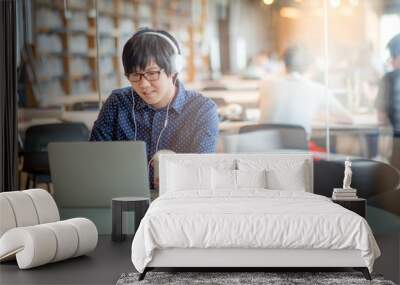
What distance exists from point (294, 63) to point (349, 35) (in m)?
0.65

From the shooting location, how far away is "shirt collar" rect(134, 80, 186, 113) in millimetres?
8430

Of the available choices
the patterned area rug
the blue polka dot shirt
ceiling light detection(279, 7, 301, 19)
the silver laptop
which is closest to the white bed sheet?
the patterned area rug

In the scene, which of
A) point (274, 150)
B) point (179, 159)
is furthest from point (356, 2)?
point (179, 159)

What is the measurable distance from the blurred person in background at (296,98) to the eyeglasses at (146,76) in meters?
1.15

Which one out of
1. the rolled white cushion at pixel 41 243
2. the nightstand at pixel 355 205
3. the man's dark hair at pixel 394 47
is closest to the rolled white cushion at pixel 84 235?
the rolled white cushion at pixel 41 243

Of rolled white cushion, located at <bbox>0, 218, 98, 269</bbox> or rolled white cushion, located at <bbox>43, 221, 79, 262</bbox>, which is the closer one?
rolled white cushion, located at <bbox>0, 218, 98, 269</bbox>

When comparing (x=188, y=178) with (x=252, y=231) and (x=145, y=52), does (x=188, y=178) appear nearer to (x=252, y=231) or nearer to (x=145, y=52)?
(x=145, y=52)

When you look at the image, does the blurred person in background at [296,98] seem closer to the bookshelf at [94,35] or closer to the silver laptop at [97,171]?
the bookshelf at [94,35]

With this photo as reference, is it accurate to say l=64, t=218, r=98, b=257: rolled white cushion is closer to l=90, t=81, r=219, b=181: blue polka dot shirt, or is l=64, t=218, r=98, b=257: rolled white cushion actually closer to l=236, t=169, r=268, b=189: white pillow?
l=236, t=169, r=268, b=189: white pillow

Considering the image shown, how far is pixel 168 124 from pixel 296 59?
5.06 ft

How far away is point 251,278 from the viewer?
5.64m

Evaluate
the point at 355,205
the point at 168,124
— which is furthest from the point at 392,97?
the point at 168,124

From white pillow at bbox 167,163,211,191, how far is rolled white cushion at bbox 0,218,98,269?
4.57ft

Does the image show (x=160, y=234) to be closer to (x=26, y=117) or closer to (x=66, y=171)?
(x=66, y=171)
